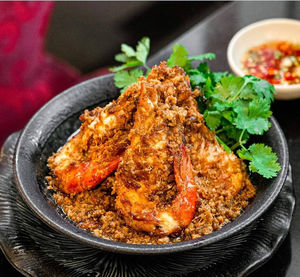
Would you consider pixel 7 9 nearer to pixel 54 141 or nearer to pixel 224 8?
pixel 54 141

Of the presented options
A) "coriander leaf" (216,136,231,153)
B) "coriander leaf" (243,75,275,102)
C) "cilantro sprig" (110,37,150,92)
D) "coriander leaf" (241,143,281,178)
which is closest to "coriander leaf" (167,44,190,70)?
"cilantro sprig" (110,37,150,92)

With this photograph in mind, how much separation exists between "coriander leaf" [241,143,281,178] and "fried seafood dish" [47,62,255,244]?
7cm

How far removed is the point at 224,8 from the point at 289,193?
6.08ft

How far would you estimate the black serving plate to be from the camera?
183 centimetres

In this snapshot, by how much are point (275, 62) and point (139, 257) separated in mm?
1639

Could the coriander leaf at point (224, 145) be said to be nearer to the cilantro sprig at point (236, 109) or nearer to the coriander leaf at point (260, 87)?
the cilantro sprig at point (236, 109)

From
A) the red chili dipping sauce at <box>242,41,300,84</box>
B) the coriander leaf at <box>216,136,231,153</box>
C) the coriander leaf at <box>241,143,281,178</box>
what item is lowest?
the red chili dipping sauce at <box>242,41,300,84</box>

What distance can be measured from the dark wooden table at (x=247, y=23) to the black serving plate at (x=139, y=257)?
105mm

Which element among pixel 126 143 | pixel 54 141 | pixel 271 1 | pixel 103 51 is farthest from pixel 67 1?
pixel 126 143

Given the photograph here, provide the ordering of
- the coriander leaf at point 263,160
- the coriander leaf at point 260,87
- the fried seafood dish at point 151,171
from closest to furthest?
the fried seafood dish at point 151,171 < the coriander leaf at point 263,160 < the coriander leaf at point 260,87

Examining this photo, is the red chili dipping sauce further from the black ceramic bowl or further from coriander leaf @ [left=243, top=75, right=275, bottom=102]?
the black ceramic bowl

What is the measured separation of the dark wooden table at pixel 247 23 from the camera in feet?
6.37

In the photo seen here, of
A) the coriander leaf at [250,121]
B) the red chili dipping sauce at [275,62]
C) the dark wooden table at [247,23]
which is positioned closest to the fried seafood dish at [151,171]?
the coriander leaf at [250,121]

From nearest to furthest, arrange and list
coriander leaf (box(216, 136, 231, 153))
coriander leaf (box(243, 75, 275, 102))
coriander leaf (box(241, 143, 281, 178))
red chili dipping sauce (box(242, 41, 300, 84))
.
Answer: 1. coriander leaf (box(241, 143, 281, 178))
2. coriander leaf (box(216, 136, 231, 153))
3. coriander leaf (box(243, 75, 275, 102))
4. red chili dipping sauce (box(242, 41, 300, 84))
